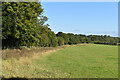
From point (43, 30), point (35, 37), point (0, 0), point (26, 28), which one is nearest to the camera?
point (0, 0)

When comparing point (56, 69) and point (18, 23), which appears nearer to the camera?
point (56, 69)

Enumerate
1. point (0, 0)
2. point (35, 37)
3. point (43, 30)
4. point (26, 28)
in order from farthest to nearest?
point (43, 30)
point (35, 37)
point (26, 28)
point (0, 0)

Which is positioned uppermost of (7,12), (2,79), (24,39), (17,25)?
(7,12)

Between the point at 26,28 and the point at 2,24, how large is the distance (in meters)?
2.89

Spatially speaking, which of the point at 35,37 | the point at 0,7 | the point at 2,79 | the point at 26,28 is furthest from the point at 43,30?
the point at 2,79

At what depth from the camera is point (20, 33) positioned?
23047 millimetres

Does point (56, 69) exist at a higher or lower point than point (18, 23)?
lower

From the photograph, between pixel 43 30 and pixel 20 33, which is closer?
pixel 20 33

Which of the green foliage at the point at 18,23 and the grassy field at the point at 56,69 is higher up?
the green foliage at the point at 18,23

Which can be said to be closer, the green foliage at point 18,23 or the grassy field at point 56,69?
the grassy field at point 56,69

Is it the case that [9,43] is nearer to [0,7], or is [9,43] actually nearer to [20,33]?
[20,33]

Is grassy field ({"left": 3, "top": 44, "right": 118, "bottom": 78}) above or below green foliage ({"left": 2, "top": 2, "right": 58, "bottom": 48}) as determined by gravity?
below

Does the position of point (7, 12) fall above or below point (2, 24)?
above

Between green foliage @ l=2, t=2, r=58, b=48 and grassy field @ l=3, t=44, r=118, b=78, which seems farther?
green foliage @ l=2, t=2, r=58, b=48
